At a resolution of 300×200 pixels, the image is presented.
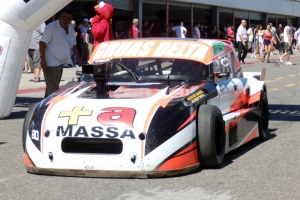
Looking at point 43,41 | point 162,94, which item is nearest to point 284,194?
point 162,94

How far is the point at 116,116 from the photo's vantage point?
621 cm

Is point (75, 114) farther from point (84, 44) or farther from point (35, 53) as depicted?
point (84, 44)

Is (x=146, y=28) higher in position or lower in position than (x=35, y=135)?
higher

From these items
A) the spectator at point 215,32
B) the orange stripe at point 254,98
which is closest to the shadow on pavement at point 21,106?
the orange stripe at point 254,98

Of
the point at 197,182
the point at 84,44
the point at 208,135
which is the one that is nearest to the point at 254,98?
the point at 208,135

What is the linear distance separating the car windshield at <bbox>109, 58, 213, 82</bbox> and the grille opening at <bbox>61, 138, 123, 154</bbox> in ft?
4.96

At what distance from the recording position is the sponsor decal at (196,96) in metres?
6.64

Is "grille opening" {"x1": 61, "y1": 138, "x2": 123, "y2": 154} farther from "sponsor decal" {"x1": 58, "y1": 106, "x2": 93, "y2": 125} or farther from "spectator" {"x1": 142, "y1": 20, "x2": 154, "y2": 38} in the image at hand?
"spectator" {"x1": 142, "y1": 20, "x2": 154, "y2": 38}

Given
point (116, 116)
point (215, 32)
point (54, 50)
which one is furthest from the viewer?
point (215, 32)

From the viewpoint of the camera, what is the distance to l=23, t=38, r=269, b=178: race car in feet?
20.1

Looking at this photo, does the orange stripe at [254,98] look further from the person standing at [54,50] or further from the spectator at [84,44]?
the spectator at [84,44]

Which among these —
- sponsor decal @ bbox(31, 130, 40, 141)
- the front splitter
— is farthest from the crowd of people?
the front splitter

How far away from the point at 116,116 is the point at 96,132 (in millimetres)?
239

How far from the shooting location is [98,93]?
689cm
